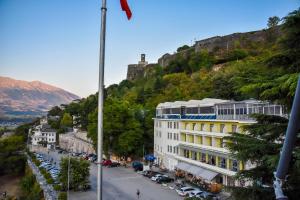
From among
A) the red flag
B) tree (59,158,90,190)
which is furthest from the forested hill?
tree (59,158,90,190)

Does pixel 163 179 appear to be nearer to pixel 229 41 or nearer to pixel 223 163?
pixel 223 163

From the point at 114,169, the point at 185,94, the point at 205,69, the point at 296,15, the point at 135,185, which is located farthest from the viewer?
the point at 205,69

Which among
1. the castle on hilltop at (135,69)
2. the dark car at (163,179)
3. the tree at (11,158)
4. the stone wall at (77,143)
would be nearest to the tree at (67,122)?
the stone wall at (77,143)

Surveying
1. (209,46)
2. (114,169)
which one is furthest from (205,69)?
(114,169)

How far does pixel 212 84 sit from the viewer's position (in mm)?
54094

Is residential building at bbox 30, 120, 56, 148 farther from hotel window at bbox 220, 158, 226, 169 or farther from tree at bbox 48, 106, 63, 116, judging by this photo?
hotel window at bbox 220, 158, 226, 169

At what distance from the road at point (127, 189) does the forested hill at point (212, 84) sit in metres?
8.27

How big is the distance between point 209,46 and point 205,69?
17091 mm

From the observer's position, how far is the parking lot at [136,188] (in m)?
28.3

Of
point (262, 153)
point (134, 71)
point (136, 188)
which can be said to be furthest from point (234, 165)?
point (134, 71)

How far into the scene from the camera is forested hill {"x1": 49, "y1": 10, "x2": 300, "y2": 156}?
810 centimetres

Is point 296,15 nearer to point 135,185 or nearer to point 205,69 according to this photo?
point 135,185

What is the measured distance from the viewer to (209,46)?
91438 millimetres

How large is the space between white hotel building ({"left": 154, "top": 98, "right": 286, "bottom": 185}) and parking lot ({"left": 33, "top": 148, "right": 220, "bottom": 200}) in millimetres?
2698
